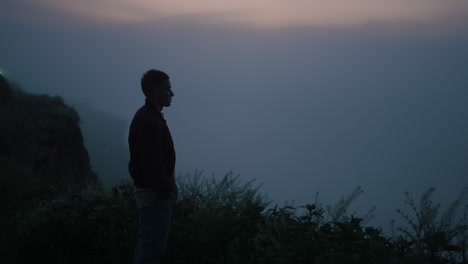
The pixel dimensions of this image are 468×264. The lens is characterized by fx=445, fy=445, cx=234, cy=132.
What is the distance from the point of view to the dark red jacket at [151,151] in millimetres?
3916

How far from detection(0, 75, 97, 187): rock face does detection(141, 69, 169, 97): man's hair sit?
24.2ft

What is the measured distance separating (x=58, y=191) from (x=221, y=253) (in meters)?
3.56

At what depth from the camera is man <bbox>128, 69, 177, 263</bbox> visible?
393 cm

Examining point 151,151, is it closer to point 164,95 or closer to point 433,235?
point 164,95

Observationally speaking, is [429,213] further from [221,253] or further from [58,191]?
[58,191]

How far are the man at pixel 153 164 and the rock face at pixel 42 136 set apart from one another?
732 cm

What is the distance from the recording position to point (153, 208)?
4113 millimetres

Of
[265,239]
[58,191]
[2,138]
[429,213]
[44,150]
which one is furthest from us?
[44,150]

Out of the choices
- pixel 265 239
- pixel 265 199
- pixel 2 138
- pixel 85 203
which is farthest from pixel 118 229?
pixel 2 138

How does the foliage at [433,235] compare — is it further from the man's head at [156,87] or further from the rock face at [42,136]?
the rock face at [42,136]

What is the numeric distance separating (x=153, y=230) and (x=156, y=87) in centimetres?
134

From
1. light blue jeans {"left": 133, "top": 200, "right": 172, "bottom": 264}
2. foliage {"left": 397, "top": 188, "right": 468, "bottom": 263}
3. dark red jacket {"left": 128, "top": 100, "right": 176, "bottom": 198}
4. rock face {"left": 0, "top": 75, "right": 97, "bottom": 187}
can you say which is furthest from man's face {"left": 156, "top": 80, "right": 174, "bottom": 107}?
rock face {"left": 0, "top": 75, "right": 97, "bottom": 187}

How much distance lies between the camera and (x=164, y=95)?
421 cm

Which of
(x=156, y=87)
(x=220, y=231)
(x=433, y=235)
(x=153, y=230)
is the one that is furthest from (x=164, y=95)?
(x=433, y=235)
